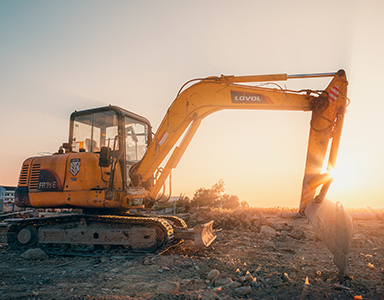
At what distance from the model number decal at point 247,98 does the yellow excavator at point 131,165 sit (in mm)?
22

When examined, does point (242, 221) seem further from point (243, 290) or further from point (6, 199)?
point (6, 199)

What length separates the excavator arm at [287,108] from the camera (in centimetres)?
501

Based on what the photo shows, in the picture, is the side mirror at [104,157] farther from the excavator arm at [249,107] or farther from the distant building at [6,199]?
the distant building at [6,199]

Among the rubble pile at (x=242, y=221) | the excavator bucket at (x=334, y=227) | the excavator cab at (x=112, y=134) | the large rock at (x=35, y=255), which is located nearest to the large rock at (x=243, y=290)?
the excavator bucket at (x=334, y=227)

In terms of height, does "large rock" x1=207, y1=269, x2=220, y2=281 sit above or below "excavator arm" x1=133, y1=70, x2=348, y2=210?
below

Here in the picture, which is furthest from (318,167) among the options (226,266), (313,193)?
(226,266)

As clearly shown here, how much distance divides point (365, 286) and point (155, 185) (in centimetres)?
457

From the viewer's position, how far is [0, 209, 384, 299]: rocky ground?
400cm

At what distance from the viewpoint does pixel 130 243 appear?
6.38 metres

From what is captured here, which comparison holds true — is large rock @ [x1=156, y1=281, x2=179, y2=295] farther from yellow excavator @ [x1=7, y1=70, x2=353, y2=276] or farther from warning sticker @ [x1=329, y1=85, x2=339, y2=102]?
warning sticker @ [x1=329, y1=85, x2=339, y2=102]

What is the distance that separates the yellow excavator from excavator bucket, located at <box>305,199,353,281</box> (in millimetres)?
252

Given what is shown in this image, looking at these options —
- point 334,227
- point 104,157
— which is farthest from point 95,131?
point 334,227

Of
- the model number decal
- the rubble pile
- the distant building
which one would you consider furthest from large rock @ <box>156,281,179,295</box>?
the distant building

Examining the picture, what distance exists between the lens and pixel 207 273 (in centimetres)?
485
